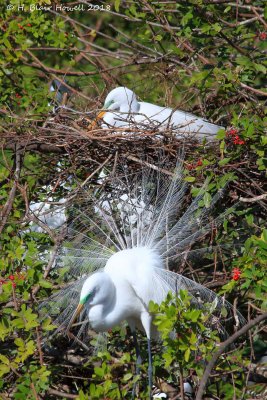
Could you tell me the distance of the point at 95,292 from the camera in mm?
3068

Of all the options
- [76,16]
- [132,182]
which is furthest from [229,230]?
[76,16]

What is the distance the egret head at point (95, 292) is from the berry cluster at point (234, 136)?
2.19 ft

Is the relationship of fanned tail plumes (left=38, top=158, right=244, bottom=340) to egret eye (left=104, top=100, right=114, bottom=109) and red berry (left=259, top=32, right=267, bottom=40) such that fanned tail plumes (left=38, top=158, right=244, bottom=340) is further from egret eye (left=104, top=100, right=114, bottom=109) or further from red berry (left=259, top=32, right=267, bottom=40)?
red berry (left=259, top=32, right=267, bottom=40)

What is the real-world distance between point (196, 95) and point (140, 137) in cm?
59

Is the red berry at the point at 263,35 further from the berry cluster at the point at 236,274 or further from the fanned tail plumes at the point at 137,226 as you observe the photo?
the berry cluster at the point at 236,274

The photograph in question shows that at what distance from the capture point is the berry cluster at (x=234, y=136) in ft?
10.6

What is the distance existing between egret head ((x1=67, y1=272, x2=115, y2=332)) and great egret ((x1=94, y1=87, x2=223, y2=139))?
75 centimetres

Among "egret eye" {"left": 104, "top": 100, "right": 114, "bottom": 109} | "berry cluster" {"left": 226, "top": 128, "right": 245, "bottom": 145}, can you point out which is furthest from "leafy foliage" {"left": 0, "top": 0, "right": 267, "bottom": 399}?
"egret eye" {"left": 104, "top": 100, "right": 114, "bottom": 109}

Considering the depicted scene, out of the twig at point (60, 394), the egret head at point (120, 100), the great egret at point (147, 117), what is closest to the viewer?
the twig at point (60, 394)

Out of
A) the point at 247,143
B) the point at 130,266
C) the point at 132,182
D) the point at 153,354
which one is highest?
the point at 247,143

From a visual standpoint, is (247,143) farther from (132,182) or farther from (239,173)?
(132,182)

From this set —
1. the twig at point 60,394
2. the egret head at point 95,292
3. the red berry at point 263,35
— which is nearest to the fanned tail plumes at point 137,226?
the egret head at point 95,292

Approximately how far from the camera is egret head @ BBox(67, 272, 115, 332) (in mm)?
3047

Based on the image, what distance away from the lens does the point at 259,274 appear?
109 inches
